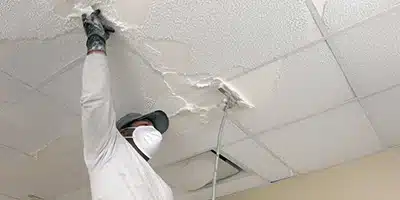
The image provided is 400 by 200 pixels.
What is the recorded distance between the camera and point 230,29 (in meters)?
1.80

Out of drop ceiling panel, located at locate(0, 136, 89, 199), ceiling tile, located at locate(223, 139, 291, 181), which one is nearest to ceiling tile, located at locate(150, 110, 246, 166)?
ceiling tile, located at locate(223, 139, 291, 181)

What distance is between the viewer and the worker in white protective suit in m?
1.64

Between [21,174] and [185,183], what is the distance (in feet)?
3.79

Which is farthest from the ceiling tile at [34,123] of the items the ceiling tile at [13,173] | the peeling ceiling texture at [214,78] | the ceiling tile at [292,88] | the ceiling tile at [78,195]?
the ceiling tile at [292,88]

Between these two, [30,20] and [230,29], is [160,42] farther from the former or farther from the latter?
[30,20]

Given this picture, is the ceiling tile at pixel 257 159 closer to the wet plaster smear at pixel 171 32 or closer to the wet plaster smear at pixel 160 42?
the wet plaster smear at pixel 160 42

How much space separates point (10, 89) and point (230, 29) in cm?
Result: 111

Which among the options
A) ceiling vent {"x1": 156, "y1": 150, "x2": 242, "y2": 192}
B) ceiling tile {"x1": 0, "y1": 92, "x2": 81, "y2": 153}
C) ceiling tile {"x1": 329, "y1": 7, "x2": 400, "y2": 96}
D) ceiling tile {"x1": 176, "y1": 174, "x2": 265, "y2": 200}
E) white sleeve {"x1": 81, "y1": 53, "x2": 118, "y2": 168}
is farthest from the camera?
ceiling tile {"x1": 176, "y1": 174, "x2": 265, "y2": 200}

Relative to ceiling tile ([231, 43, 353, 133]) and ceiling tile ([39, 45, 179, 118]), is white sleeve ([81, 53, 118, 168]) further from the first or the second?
ceiling tile ([231, 43, 353, 133])

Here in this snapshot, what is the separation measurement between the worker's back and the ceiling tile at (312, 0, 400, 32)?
970 mm

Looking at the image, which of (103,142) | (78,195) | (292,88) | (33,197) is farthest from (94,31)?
(33,197)

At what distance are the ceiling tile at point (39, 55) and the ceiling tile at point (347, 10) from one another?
100 cm

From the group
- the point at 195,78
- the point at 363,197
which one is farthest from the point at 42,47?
the point at 363,197

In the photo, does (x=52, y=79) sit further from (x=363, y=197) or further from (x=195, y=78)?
(x=363, y=197)
